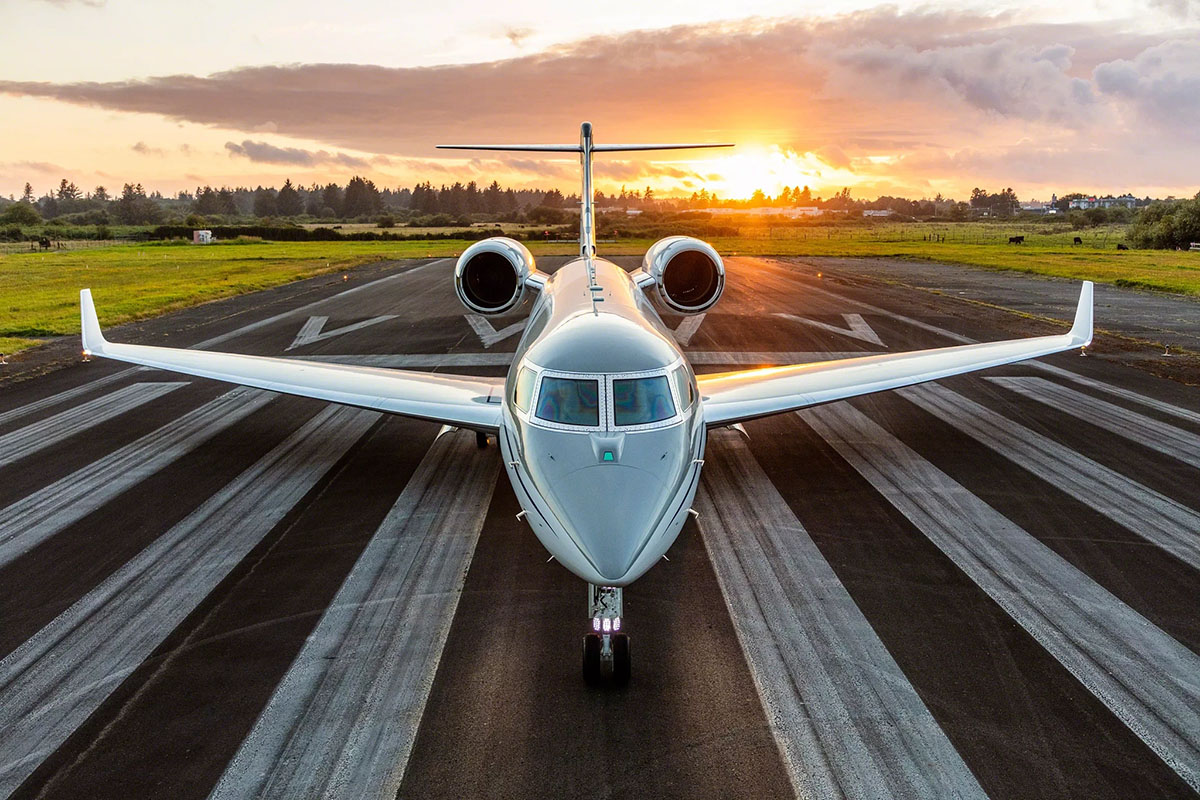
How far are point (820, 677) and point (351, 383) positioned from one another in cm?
825

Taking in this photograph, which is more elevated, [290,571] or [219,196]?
[219,196]

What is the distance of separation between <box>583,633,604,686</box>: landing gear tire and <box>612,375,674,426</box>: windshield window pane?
6.24 feet

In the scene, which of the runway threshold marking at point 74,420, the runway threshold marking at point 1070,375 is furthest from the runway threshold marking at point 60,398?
the runway threshold marking at point 1070,375

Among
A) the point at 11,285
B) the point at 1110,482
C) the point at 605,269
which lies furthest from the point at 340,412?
the point at 11,285

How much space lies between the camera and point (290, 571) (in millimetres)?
8703

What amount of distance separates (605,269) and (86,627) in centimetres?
862

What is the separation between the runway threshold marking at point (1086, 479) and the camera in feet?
A: 31.3

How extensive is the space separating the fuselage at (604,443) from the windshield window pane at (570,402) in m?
0.01

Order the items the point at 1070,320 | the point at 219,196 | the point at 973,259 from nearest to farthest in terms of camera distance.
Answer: the point at 1070,320 < the point at 973,259 < the point at 219,196

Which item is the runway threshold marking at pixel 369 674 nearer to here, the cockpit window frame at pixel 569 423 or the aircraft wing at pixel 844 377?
the cockpit window frame at pixel 569 423

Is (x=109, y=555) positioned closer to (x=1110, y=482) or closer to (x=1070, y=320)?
(x=1110, y=482)

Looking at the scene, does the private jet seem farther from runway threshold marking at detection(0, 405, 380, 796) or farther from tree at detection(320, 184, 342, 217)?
tree at detection(320, 184, 342, 217)

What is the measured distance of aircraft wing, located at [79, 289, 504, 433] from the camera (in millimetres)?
10664

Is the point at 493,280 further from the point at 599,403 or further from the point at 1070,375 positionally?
the point at 1070,375
